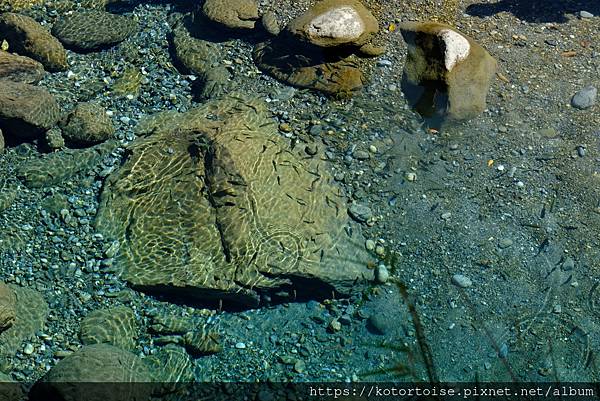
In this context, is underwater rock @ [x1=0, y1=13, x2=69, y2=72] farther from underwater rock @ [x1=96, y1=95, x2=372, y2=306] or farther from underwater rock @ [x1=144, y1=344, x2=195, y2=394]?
underwater rock @ [x1=144, y1=344, x2=195, y2=394]

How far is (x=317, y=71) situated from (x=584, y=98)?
2926 mm

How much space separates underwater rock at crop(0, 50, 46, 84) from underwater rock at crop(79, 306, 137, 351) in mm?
2999

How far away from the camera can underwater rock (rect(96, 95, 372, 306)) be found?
232 inches

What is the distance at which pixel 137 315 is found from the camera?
5844 mm

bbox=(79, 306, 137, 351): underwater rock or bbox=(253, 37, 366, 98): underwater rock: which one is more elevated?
bbox=(253, 37, 366, 98): underwater rock

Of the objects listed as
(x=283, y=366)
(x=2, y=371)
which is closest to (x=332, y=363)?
(x=283, y=366)

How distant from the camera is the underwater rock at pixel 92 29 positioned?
25.4 ft

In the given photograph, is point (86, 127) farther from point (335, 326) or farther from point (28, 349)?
point (335, 326)

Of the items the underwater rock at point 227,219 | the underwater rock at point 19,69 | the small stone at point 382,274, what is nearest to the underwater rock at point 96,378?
the underwater rock at point 227,219

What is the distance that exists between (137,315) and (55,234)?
118 cm

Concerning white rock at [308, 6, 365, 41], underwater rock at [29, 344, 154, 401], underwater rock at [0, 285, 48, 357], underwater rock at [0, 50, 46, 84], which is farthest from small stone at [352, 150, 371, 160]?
underwater rock at [0, 50, 46, 84]

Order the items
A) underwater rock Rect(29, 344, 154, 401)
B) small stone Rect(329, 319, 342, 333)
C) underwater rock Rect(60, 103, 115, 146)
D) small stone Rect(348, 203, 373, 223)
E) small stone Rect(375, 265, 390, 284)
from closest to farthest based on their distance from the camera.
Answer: underwater rock Rect(29, 344, 154, 401)
small stone Rect(329, 319, 342, 333)
small stone Rect(375, 265, 390, 284)
small stone Rect(348, 203, 373, 223)
underwater rock Rect(60, 103, 115, 146)

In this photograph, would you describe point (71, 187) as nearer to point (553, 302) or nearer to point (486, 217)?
point (486, 217)

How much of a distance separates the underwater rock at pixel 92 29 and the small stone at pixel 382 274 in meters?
4.17
